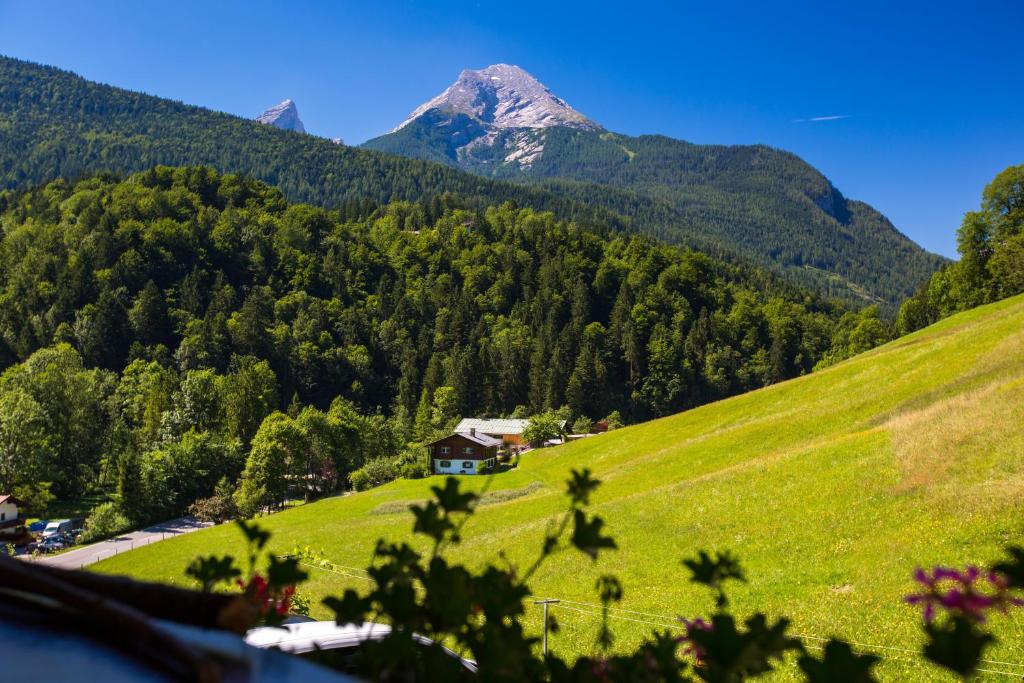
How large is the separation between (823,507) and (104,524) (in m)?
62.6

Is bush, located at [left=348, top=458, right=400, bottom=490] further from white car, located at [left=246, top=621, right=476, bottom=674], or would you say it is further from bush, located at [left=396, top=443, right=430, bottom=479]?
white car, located at [left=246, top=621, right=476, bottom=674]

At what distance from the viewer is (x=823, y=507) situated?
17781 millimetres

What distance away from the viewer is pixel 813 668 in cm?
168

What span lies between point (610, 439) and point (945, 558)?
3233 cm

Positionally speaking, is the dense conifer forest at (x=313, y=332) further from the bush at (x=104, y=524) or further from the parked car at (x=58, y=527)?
the parked car at (x=58, y=527)

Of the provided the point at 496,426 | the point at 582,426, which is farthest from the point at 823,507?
the point at 582,426

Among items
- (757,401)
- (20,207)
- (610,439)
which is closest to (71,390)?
(610,439)

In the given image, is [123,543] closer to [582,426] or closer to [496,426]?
[496,426]

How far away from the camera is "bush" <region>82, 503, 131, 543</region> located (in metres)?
58.0

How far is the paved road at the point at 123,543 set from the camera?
4579 centimetres

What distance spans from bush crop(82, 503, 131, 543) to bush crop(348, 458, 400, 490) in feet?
71.4

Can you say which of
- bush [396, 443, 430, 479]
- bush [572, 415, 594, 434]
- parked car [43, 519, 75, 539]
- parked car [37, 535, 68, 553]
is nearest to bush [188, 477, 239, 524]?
parked car [43, 519, 75, 539]

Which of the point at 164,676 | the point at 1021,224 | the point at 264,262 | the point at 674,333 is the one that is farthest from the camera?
the point at 264,262

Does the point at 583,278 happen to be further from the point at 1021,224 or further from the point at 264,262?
the point at 1021,224
